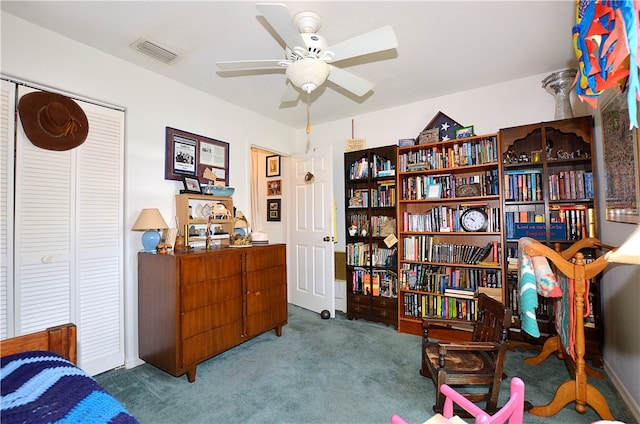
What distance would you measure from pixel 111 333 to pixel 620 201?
3853 mm

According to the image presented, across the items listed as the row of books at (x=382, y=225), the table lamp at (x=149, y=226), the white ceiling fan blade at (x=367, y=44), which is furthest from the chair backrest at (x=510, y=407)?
the row of books at (x=382, y=225)

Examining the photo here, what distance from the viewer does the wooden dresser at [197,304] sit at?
216 cm

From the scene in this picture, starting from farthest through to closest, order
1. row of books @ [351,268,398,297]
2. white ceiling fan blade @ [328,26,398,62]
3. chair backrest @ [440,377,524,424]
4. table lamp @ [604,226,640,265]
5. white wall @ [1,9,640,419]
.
A: row of books @ [351,268,398,297] → white wall @ [1,9,640,419] → white ceiling fan blade @ [328,26,398,62] → chair backrest @ [440,377,524,424] → table lamp @ [604,226,640,265]

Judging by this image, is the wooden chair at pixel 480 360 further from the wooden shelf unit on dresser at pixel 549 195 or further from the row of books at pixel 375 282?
the row of books at pixel 375 282

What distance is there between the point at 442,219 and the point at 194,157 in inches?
104

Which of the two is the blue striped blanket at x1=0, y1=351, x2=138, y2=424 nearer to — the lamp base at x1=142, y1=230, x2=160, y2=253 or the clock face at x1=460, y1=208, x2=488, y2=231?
the lamp base at x1=142, y1=230, x2=160, y2=253

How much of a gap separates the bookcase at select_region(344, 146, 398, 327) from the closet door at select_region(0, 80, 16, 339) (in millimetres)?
2923

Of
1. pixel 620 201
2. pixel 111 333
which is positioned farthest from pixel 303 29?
pixel 111 333

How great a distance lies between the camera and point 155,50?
227cm

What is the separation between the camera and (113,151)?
7.84ft

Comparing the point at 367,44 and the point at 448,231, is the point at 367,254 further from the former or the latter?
the point at 367,44

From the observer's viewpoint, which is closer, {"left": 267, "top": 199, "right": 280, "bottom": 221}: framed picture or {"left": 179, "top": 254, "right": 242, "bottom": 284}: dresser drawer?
{"left": 179, "top": 254, "right": 242, "bottom": 284}: dresser drawer

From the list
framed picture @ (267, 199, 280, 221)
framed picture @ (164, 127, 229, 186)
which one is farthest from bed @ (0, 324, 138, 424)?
framed picture @ (267, 199, 280, 221)

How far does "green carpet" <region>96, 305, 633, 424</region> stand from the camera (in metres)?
1.79
